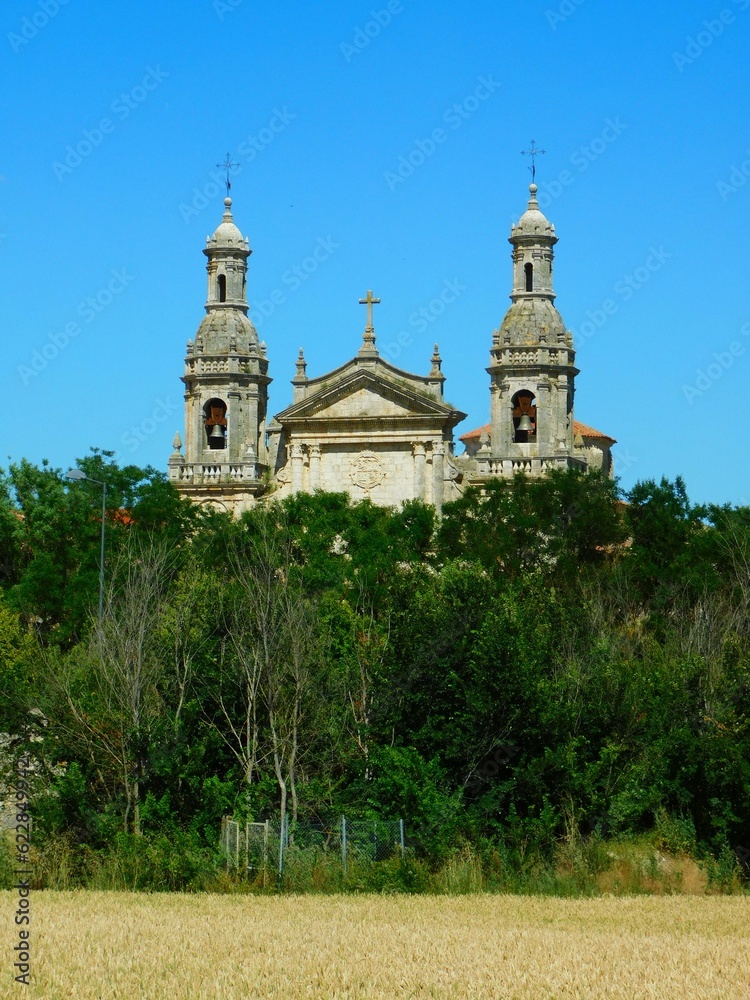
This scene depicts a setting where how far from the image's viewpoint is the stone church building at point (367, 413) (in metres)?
73.9

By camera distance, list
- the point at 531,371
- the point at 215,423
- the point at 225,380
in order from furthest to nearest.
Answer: the point at 215,423, the point at 225,380, the point at 531,371

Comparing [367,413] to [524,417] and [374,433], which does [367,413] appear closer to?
[374,433]

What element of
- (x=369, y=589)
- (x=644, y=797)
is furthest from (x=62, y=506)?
(x=644, y=797)

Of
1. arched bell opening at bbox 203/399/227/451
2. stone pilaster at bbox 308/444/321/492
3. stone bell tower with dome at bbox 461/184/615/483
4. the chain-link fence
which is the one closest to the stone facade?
stone pilaster at bbox 308/444/321/492

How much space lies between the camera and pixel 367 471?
7412 centimetres

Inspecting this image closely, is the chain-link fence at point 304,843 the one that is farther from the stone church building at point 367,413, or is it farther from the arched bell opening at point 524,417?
the arched bell opening at point 524,417

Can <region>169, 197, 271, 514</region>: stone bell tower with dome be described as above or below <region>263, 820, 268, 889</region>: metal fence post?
above

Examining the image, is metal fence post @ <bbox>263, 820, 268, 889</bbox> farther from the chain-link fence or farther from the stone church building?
the stone church building

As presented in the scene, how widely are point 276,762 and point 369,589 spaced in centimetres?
1723

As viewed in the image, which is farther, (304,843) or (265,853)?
(304,843)

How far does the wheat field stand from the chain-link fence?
6.04 ft

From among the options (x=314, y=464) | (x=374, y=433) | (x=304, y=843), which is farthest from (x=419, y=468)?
(x=304, y=843)

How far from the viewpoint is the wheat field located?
2525cm

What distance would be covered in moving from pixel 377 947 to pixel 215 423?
51514 millimetres
